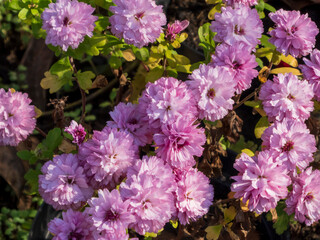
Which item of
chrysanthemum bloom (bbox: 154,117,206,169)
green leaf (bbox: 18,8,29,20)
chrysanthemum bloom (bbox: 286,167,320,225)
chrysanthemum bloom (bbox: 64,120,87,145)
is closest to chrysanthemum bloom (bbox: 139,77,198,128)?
chrysanthemum bloom (bbox: 154,117,206,169)

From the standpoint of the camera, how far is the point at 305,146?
760mm

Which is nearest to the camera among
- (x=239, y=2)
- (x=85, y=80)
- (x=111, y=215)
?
(x=111, y=215)

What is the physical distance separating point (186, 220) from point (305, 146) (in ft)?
0.80

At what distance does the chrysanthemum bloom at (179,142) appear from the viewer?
0.71m

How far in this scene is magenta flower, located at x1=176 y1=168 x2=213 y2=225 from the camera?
74 cm

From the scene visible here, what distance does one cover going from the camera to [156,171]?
0.70 m

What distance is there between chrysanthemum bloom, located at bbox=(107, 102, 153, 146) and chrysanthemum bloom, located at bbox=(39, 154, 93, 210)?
10 cm

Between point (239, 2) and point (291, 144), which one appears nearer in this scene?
point (291, 144)

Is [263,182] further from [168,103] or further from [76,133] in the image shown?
[76,133]

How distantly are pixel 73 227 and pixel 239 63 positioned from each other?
401mm

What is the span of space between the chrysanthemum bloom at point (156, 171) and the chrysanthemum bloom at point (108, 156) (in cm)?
2

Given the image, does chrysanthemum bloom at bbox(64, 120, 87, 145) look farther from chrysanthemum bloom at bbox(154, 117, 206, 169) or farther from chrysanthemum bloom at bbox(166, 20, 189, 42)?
chrysanthemum bloom at bbox(166, 20, 189, 42)

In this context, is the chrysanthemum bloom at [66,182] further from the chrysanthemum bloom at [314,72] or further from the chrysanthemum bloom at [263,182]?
the chrysanthemum bloom at [314,72]

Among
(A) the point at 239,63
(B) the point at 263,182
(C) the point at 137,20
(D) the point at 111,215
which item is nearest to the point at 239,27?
(A) the point at 239,63
